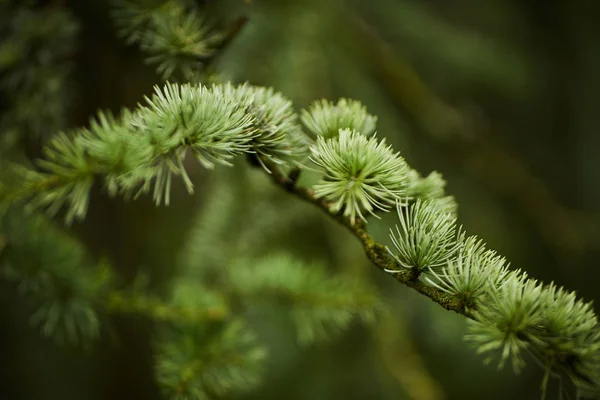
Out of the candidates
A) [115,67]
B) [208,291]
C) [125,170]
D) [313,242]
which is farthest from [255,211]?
[313,242]

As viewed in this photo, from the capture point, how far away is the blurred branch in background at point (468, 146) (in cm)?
110

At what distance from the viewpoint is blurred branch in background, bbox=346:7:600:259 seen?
110 cm

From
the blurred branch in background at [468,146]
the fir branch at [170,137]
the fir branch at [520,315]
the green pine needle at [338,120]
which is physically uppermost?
the blurred branch in background at [468,146]

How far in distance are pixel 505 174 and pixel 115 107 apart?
3.28ft

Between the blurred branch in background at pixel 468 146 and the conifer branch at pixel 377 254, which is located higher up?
the blurred branch in background at pixel 468 146

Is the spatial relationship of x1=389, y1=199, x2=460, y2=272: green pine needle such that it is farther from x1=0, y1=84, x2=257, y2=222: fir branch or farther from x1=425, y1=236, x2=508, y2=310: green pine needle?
x1=0, y1=84, x2=257, y2=222: fir branch

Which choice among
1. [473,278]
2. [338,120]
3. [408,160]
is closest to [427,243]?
[473,278]

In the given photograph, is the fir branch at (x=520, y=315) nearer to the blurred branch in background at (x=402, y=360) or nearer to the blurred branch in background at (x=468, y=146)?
the blurred branch in background at (x=402, y=360)

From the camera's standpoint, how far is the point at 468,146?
1.28 m

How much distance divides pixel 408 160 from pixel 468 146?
559 mm

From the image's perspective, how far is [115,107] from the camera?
Answer: 103 centimetres

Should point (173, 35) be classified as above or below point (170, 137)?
above

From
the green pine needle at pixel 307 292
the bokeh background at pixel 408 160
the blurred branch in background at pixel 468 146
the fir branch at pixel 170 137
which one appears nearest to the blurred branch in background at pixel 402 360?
the bokeh background at pixel 408 160

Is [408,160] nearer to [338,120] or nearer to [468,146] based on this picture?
[338,120]
